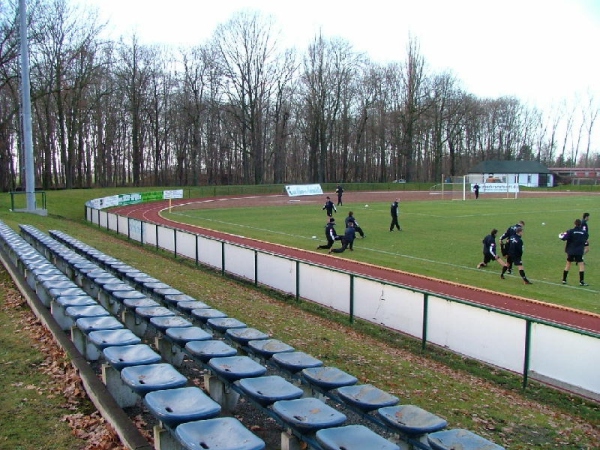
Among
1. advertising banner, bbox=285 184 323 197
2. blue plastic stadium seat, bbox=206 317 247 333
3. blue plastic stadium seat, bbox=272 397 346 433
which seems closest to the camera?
blue plastic stadium seat, bbox=272 397 346 433

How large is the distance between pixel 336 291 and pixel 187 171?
69519 mm

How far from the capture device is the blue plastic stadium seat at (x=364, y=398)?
16.5 feet

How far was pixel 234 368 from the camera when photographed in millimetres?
5570

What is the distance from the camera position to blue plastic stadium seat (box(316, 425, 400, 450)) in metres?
4.07

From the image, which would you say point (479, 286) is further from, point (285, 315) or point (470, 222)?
point (470, 222)

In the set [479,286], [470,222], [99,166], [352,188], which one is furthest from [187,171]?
[479,286]

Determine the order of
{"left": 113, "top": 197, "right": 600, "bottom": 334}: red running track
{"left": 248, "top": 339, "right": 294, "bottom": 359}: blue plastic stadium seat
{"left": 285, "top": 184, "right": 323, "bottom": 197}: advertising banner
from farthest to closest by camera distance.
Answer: {"left": 285, "top": 184, "right": 323, "bottom": 197}: advertising banner → {"left": 113, "top": 197, "right": 600, "bottom": 334}: red running track → {"left": 248, "top": 339, "right": 294, "bottom": 359}: blue plastic stadium seat

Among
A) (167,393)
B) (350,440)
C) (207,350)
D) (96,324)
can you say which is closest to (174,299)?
(96,324)

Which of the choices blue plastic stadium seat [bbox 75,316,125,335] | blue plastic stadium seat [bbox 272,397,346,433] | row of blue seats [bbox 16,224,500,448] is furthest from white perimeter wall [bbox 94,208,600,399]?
blue plastic stadium seat [bbox 75,316,125,335]

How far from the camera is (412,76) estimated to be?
80750mm

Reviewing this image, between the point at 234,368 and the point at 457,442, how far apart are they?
7.61 ft

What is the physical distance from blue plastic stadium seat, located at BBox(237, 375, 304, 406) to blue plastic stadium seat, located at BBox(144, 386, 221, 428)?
43cm

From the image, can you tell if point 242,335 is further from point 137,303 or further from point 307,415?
point 307,415

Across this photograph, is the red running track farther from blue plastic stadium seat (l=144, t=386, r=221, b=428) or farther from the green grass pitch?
blue plastic stadium seat (l=144, t=386, r=221, b=428)
